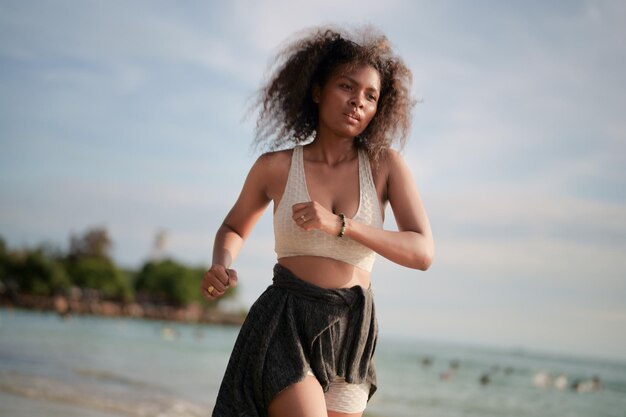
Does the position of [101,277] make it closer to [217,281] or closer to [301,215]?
[217,281]

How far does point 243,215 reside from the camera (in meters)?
3.06

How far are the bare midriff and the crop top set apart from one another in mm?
18

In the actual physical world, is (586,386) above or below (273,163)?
below

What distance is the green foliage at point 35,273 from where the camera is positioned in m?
61.9

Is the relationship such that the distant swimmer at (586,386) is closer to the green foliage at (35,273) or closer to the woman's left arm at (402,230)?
the woman's left arm at (402,230)

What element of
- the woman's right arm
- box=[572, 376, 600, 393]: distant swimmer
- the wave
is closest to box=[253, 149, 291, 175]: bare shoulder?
the woman's right arm

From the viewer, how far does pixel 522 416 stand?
22047 mm

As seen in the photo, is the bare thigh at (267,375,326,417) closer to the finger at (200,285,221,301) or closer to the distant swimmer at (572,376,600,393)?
the finger at (200,285,221,301)

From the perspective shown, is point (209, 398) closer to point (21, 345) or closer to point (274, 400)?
point (21, 345)

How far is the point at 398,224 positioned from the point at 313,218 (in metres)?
0.46

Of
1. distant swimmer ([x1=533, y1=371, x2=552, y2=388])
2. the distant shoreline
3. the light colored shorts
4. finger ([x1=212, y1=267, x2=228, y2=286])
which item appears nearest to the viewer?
finger ([x1=212, y1=267, x2=228, y2=286])

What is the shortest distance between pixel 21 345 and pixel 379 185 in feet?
68.4

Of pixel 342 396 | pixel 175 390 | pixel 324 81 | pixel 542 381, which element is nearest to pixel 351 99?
pixel 324 81

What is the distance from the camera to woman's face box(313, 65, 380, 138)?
2893mm
